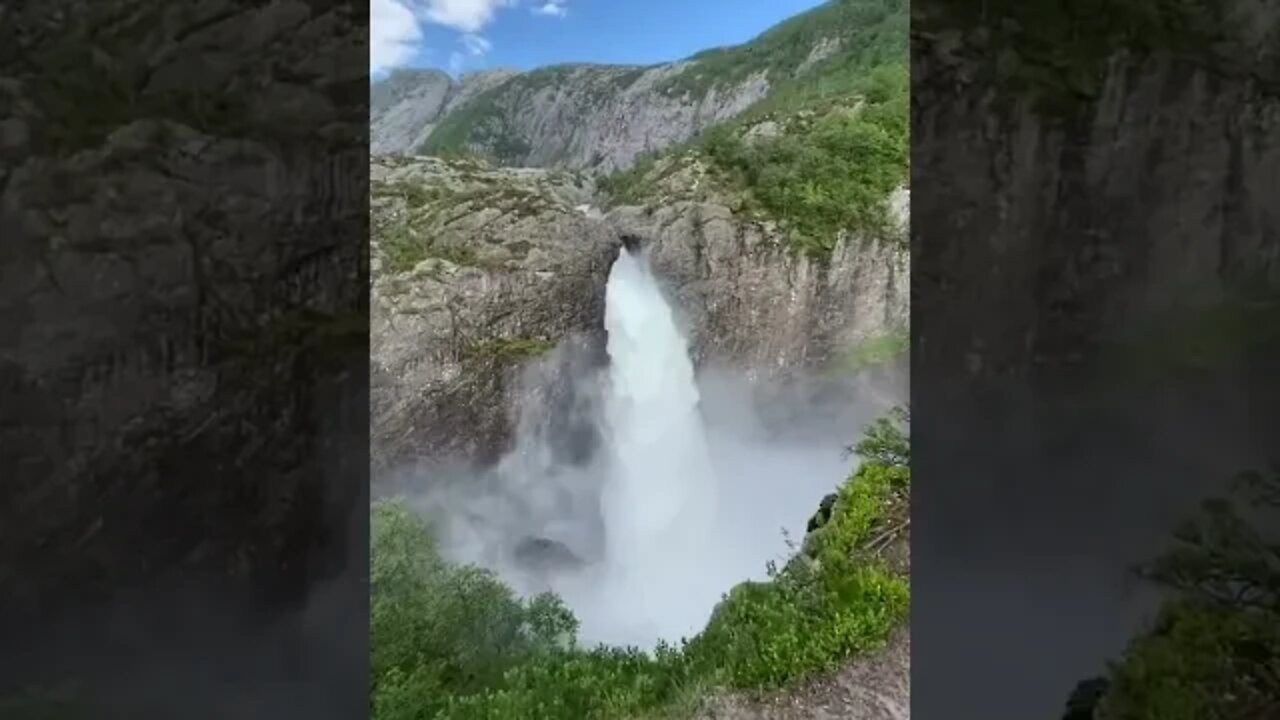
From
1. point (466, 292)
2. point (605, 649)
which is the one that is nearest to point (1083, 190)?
point (605, 649)

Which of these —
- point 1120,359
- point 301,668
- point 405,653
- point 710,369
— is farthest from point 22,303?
point 710,369

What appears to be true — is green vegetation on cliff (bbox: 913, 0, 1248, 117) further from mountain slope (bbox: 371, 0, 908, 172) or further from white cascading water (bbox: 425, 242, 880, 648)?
mountain slope (bbox: 371, 0, 908, 172)

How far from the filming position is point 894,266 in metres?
4.96

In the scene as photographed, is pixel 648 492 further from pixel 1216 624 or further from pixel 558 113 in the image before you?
pixel 1216 624

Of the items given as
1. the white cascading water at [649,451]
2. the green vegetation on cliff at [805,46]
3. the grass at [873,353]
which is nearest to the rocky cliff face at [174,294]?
the white cascading water at [649,451]

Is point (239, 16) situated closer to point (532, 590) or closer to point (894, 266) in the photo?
point (532, 590)

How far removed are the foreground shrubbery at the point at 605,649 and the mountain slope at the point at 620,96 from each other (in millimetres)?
2261

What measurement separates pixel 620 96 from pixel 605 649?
3.07 m

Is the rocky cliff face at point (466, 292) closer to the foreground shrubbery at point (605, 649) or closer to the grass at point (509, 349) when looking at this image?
the grass at point (509, 349)

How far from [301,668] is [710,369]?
12.4ft

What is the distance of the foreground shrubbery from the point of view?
139 inches

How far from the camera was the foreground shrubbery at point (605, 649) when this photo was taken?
139 inches

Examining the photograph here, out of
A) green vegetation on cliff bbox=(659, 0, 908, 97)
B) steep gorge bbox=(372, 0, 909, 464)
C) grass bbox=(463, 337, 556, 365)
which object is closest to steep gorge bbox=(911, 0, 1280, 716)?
steep gorge bbox=(372, 0, 909, 464)

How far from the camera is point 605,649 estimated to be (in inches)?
171
